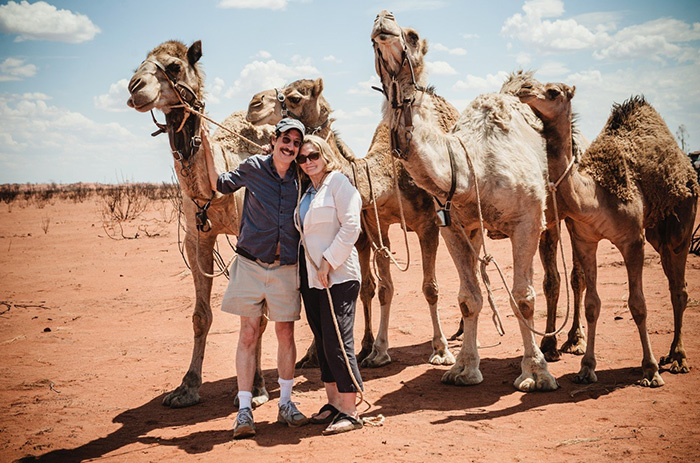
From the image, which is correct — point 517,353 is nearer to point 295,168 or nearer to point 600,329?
point 600,329

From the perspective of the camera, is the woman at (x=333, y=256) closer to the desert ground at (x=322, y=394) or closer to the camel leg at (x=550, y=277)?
the desert ground at (x=322, y=394)

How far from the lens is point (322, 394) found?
→ 5.99 meters

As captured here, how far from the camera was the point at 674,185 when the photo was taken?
6.26m

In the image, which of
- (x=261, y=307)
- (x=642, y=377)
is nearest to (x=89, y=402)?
(x=261, y=307)

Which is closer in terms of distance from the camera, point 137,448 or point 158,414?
point 137,448

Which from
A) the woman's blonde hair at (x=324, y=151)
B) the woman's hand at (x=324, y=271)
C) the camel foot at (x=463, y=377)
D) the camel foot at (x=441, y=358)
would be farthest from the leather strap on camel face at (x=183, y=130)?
the camel foot at (x=441, y=358)

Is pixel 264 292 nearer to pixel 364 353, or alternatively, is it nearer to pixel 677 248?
pixel 364 353

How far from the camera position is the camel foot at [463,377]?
19.9 feet

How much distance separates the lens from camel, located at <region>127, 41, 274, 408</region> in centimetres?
514

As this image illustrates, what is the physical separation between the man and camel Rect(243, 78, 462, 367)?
1.69 m

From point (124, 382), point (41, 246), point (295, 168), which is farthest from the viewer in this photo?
point (41, 246)

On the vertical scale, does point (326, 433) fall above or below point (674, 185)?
below

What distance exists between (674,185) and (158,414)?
6.01 meters

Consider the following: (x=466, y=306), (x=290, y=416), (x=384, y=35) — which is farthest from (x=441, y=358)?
(x=384, y=35)
